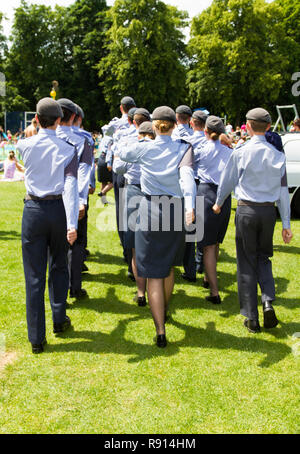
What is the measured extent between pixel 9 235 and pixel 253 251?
5797 mm

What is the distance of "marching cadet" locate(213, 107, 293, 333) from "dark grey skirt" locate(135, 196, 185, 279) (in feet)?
2.46

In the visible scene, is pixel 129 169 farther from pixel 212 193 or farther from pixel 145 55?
pixel 145 55

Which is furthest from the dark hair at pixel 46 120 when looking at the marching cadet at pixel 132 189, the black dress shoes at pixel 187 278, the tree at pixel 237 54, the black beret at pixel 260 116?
the tree at pixel 237 54

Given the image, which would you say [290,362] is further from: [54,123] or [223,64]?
[223,64]

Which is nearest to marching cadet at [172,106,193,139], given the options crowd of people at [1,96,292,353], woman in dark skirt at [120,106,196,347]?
crowd of people at [1,96,292,353]

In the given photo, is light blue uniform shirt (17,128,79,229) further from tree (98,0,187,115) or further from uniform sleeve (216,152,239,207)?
tree (98,0,187,115)

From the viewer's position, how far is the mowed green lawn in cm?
330

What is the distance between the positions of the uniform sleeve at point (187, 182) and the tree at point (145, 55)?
130 feet

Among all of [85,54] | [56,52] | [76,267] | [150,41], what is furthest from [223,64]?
[76,267]

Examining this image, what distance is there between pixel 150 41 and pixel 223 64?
7.27 meters

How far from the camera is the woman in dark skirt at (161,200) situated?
429cm

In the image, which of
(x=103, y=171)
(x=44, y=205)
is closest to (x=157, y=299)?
(x=44, y=205)

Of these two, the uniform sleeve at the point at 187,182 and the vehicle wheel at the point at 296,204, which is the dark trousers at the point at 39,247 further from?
the vehicle wheel at the point at 296,204

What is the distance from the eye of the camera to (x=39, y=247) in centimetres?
423
